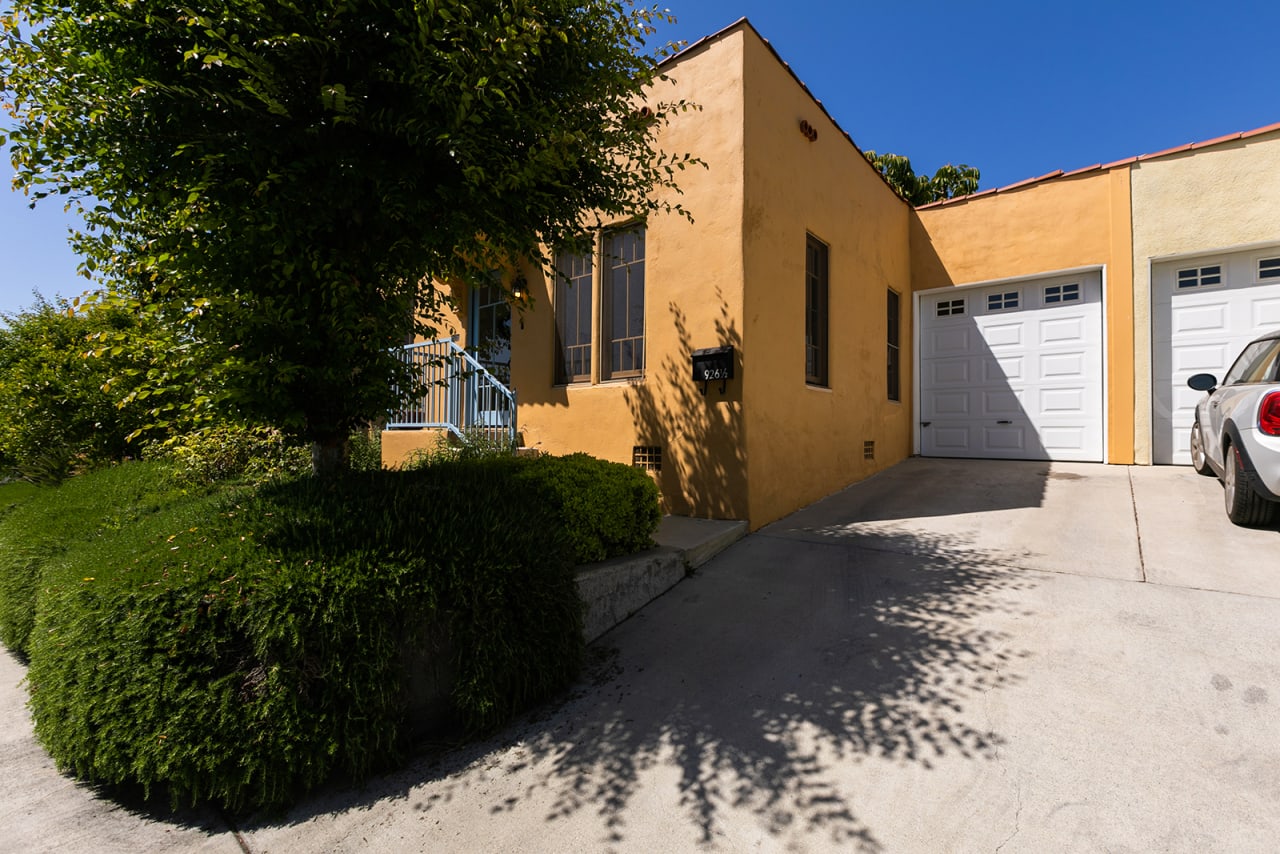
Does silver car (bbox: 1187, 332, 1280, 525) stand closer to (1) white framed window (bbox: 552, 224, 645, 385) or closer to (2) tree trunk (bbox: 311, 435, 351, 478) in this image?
(1) white framed window (bbox: 552, 224, 645, 385)

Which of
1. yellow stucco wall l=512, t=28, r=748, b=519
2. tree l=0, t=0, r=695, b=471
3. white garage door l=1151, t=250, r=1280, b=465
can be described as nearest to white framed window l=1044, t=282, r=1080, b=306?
white garage door l=1151, t=250, r=1280, b=465

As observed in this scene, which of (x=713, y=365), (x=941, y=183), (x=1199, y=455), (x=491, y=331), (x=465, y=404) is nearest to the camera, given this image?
(x=713, y=365)

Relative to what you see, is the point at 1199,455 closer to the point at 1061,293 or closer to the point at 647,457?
the point at 1061,293

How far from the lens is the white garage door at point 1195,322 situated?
6.66m

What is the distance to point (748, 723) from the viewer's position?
2607 mm

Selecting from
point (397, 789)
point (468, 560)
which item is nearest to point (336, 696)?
point (397, 789)

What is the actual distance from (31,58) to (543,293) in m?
4.62

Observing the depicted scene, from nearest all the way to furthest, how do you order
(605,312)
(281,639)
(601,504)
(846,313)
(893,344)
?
1. (281,639)
2. (601,504)
3. (605,312)
4. (846,313)
5. (893,344)

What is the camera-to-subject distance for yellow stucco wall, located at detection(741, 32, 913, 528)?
211 inches

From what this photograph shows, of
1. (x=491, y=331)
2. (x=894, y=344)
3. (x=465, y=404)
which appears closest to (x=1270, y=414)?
(x=894, y=344)

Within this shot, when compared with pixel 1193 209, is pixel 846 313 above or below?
below

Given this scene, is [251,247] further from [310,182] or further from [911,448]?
[911,448]

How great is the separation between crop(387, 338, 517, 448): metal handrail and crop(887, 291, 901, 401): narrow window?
567 centimetres

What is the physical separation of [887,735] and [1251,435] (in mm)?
3802
